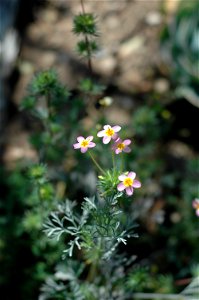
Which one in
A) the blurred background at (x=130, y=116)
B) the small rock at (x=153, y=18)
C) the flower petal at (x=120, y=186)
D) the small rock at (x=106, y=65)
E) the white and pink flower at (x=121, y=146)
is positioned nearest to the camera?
the flower petal at (x=120, y=186)

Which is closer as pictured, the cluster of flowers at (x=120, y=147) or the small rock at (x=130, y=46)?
the cluster of flowers at (x=120, y=147)

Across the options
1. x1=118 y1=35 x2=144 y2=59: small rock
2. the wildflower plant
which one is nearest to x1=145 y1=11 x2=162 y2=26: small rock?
x1=118 y1=35 x2=144 y2=59: small rock

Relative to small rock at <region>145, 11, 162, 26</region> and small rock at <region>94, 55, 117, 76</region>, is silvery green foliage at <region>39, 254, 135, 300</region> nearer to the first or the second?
small rock at <region>94, 55, 117, 76</region>

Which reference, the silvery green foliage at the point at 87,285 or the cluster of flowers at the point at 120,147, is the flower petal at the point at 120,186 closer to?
the cluster of flowers at the point at 120,147

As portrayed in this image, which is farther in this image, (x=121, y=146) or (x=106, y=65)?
(x=106, y=65)

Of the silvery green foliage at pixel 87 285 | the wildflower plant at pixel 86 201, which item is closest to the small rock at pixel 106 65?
the wildflower plant at pixel 86 201

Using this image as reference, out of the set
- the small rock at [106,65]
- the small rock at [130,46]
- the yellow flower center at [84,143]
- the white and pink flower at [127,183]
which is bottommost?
Result: the small rock at [106,65]

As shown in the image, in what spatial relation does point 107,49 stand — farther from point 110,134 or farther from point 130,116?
point 110,134

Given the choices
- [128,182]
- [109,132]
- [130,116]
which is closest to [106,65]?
[130,116]

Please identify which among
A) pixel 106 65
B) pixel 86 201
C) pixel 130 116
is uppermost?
pixel 86 201

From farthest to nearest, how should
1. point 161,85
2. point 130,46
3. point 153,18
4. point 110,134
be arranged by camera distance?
1. point 153,18
2. point 130,46
3. point 161,85
4. point 110,134
